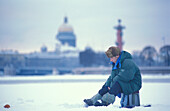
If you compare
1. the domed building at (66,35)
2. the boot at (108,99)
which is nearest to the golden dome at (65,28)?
the domed building at (66,35)

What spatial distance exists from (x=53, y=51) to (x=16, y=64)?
43.0 ft

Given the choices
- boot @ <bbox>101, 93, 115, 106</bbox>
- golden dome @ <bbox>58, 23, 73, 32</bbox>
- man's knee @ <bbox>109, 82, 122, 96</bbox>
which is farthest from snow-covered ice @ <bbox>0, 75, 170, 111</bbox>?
golden dome @ <bbox>58, 23, 73, 32</bbox>

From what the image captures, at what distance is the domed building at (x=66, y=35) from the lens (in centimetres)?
9138

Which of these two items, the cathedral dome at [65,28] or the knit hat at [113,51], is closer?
the knit hat at [113,51]

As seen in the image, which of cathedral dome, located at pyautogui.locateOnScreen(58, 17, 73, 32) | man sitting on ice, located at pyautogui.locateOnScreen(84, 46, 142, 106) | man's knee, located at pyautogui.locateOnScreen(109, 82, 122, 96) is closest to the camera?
man sitting on ice, located at pyautogui.locateOnScreen(84, 46, 142, 106)

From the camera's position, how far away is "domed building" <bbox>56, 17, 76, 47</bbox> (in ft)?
300

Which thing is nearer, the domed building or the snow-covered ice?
the snow-covered ice

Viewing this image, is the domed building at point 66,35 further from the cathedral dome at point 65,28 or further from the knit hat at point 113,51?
the knit hat at point 113,51

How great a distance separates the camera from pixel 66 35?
92250mm

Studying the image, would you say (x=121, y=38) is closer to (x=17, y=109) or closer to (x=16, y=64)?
(x=16, y=64)

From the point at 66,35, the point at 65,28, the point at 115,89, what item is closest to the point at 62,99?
the point at 115,89

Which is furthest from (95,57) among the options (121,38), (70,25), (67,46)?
(70,25)

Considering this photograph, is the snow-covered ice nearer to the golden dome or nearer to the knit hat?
the knit hat

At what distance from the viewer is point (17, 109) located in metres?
5.27
